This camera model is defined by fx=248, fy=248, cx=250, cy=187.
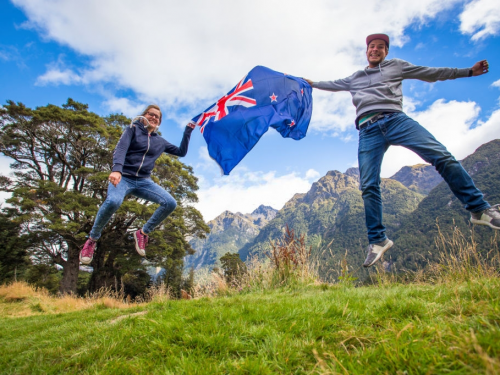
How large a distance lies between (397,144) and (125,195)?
3630mm

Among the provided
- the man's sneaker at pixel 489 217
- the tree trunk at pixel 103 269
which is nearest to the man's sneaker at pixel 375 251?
the man's sneaker at pixel 489 217

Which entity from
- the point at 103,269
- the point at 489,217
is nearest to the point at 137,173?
the point at 489,217

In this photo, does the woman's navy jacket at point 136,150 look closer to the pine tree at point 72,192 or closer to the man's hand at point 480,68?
the man's hand at point 480,68

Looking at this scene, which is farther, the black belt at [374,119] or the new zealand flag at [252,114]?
the new zealand flag at [252,114]

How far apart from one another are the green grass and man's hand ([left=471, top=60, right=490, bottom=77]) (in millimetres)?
2229

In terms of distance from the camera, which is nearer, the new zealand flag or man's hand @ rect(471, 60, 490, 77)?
man's hand @ rect(471, 60, 490, 77)

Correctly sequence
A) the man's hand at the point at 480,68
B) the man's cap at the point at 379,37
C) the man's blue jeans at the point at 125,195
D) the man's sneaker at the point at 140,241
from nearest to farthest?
1. the man's hand at the point at 480,68
2. the man's cap at the point at 379,37
3. the man's blue jeans at the point at 125,195
4. the man's sneaker at the point at 140,241

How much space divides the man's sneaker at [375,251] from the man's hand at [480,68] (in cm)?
203

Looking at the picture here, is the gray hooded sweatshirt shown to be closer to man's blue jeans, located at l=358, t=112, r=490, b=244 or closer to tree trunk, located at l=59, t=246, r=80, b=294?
man's blue jeans, located at l=358, t=112, r=490, b=244

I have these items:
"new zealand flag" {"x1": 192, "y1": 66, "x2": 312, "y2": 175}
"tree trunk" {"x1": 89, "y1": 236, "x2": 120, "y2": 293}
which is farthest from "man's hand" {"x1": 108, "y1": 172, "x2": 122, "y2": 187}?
"tree trunk" {"x1": 89, "y1": 236, "x2": 120, "y2": 293}

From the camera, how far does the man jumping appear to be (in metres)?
2.43

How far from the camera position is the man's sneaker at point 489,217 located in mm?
2227

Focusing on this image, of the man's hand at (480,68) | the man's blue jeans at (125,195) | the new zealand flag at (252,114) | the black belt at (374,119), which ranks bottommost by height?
the man's blue jeans at (125,195)

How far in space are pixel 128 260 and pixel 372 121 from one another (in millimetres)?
20569
